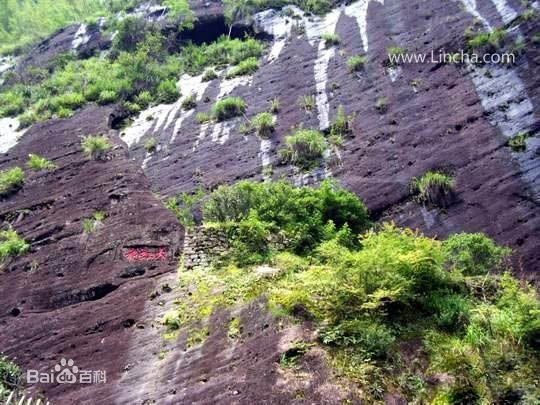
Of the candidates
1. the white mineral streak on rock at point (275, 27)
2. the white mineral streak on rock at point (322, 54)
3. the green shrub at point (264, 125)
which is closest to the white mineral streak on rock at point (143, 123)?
the white mineral streak on rock at point (275, 27)

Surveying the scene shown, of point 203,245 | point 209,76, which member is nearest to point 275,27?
point 209,76

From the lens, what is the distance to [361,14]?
28625mm

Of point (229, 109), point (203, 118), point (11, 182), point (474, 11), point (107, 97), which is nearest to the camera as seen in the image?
point (11, 182)

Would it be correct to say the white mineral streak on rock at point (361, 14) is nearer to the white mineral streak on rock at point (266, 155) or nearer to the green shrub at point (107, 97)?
the white mineral streak on rock at point (266, 155)

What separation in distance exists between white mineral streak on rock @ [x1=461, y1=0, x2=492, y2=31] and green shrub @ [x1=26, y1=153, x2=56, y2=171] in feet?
56.2

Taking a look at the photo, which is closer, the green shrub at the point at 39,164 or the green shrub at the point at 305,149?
the green shrub at the point at 305,149

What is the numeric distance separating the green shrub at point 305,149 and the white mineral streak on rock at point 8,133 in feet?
43.0

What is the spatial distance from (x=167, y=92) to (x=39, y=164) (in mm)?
8303

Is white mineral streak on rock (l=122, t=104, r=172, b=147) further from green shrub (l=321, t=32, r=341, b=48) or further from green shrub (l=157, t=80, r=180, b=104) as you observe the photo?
green shrub (l=321, t=32, r=341, b=48)

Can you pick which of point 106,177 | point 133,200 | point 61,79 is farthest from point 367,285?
point 61,79

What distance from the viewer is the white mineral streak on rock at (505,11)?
21281 mm

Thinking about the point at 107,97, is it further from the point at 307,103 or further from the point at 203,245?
the point at 203,245

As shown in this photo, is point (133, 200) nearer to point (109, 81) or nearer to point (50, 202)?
point (50, 202)

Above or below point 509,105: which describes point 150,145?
above
